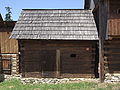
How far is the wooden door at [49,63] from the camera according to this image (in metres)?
16.3

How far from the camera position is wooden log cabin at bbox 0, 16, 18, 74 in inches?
771

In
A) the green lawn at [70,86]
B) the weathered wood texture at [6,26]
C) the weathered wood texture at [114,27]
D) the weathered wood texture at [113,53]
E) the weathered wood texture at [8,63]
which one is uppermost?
the weathered wood texture at [6,26]

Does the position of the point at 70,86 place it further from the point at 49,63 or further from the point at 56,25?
the point at 56,25

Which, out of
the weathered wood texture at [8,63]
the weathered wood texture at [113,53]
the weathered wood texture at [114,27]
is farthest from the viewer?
the weathered wood texture at [8,63]

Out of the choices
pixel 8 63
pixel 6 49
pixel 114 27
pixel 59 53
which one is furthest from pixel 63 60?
pixel 6 49

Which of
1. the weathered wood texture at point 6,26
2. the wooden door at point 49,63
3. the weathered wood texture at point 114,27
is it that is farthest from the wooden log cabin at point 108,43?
the weathered wood texture at point 6,26

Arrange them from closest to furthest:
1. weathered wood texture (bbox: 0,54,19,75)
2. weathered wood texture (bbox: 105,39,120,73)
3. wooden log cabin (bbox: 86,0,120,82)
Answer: wooden log cabin (bbox: 86,0,120,82)
weathered wood texture (bbox: 105,39,120,73)
weathered wood texture (bbox: 0,54,19,75)

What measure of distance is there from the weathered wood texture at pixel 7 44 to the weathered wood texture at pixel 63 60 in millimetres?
3798

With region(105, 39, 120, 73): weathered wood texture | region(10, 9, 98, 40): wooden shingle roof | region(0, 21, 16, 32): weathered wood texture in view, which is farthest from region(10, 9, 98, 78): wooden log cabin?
region(0, 21, 16, 32): weathered wood texture

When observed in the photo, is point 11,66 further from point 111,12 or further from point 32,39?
point 111,12

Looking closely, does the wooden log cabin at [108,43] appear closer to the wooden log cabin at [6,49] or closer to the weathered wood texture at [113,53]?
the weathered wood texture at [113,53]

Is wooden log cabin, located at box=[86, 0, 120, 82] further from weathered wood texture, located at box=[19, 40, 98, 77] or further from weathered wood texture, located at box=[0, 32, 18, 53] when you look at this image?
weathered wood texture, located at box=[0, 32, 18, 53]

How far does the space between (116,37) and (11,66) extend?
8.37 meters

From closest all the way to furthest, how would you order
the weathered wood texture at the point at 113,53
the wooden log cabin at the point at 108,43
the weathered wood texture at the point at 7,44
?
the wooden log cabin at the point at 108,43 → the weathered wood texture at the point at 113,53 → the weathered wood texture at the point at 7,44
